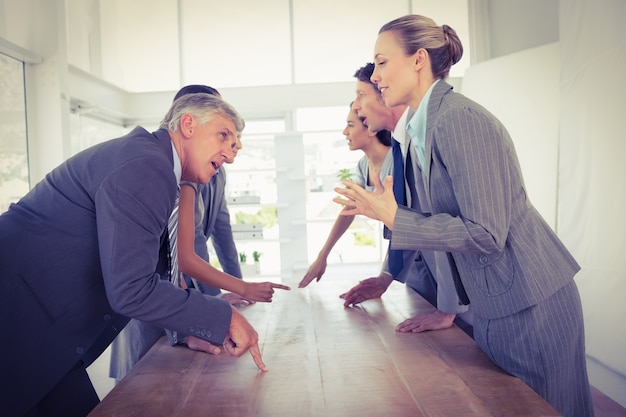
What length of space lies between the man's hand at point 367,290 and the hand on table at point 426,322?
0.36 m

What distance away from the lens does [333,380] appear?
1.17 m

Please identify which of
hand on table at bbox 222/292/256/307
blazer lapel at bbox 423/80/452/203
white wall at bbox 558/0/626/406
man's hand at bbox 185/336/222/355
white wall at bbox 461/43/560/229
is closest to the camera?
blazer lapel at bbox 423/80/452/203

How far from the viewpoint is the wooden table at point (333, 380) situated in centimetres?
102

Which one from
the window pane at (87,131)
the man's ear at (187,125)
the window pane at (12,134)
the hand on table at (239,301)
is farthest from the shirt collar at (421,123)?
the window pane at (87,131)

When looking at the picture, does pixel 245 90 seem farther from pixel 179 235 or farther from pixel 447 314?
pixel 447 314

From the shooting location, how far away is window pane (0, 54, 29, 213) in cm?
379

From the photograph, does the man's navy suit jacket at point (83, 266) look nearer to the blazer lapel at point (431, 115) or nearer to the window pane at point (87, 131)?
the blazer lapel at point (431, 115)

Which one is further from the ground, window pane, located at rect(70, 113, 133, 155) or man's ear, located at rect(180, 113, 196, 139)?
window pane, located at rect(70, 113, 133, 155)

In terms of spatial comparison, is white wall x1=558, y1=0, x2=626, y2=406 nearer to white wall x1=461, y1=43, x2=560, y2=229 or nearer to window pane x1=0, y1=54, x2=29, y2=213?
white wall x1=461, y1=43, x2=560, y2=229

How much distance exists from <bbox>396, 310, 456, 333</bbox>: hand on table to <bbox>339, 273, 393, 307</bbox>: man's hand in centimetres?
36

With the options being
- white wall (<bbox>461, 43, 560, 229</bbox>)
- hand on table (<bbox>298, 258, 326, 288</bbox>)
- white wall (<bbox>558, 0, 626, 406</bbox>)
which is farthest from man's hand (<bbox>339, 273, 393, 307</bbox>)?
white wall (<bbox>461, 43, 560, 229</bbox>)

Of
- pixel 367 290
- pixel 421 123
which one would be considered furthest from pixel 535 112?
pixel 421 123

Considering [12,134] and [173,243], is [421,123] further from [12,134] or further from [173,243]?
[12,134]

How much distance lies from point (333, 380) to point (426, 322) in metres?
0.47
